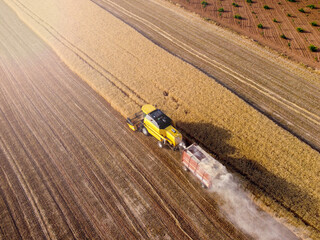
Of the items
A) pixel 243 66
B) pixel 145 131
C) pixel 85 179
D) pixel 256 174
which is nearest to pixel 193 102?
pixel 145 131

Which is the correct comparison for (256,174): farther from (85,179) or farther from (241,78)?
(241,78)

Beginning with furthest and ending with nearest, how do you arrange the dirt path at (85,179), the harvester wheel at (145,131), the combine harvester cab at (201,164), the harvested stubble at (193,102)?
1. the harvester wheel at (145,131)
2. the harvested stubble at (193,102)
3. the combine harvester cab at (201,164)
4. the dirt path at (85,179)

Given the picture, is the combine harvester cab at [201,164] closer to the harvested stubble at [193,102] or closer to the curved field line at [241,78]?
the harvested stubble at [193,102]

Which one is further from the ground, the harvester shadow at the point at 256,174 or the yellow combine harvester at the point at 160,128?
the yellow combine harvester at the point at 160,128

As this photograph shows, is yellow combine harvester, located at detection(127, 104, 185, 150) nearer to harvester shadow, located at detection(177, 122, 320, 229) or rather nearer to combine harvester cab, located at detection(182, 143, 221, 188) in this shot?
combine harvester cab, located at detection(182, 143, 221, 188)

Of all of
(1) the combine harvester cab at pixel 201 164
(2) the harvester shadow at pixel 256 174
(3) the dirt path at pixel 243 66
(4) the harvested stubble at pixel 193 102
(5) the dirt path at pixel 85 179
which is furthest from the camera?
(3) the dirt path at pixel 243 66

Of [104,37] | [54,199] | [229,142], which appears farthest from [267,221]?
[104,37]

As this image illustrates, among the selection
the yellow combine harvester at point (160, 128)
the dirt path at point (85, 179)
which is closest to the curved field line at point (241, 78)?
the yellow combine harvester at point (160, 128)

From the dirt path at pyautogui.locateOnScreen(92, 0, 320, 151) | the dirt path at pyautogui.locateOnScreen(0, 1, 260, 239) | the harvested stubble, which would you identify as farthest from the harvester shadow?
the dirt path at pyautogui.locateOnScreen(92, 0, 320, 151)
